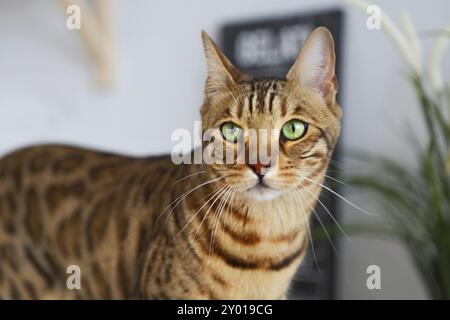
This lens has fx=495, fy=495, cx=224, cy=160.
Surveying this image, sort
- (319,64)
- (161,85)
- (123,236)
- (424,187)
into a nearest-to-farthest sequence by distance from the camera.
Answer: (319,64) → (123,236) → (161,85) → (424,187)

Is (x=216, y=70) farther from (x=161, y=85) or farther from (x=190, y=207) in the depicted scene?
(x=161, y=85)

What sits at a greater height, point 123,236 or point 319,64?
point 319,64

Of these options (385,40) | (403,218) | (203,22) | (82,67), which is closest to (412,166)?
(403,218)

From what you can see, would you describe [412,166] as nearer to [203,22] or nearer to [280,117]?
[203,22]

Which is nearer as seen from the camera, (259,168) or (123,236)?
(259,168)

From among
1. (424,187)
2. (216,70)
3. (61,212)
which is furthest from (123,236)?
(424,187)

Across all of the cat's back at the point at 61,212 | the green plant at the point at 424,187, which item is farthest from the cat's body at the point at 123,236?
the green plant at the point at 424,187

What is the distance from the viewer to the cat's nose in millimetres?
315

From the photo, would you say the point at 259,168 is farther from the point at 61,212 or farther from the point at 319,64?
the point at 61,212

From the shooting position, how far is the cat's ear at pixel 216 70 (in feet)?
1.04

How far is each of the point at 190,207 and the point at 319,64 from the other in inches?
5.9

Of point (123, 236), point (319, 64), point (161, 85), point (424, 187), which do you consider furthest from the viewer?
point (424, 187)

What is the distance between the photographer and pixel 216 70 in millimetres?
325

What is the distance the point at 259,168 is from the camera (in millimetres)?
317
